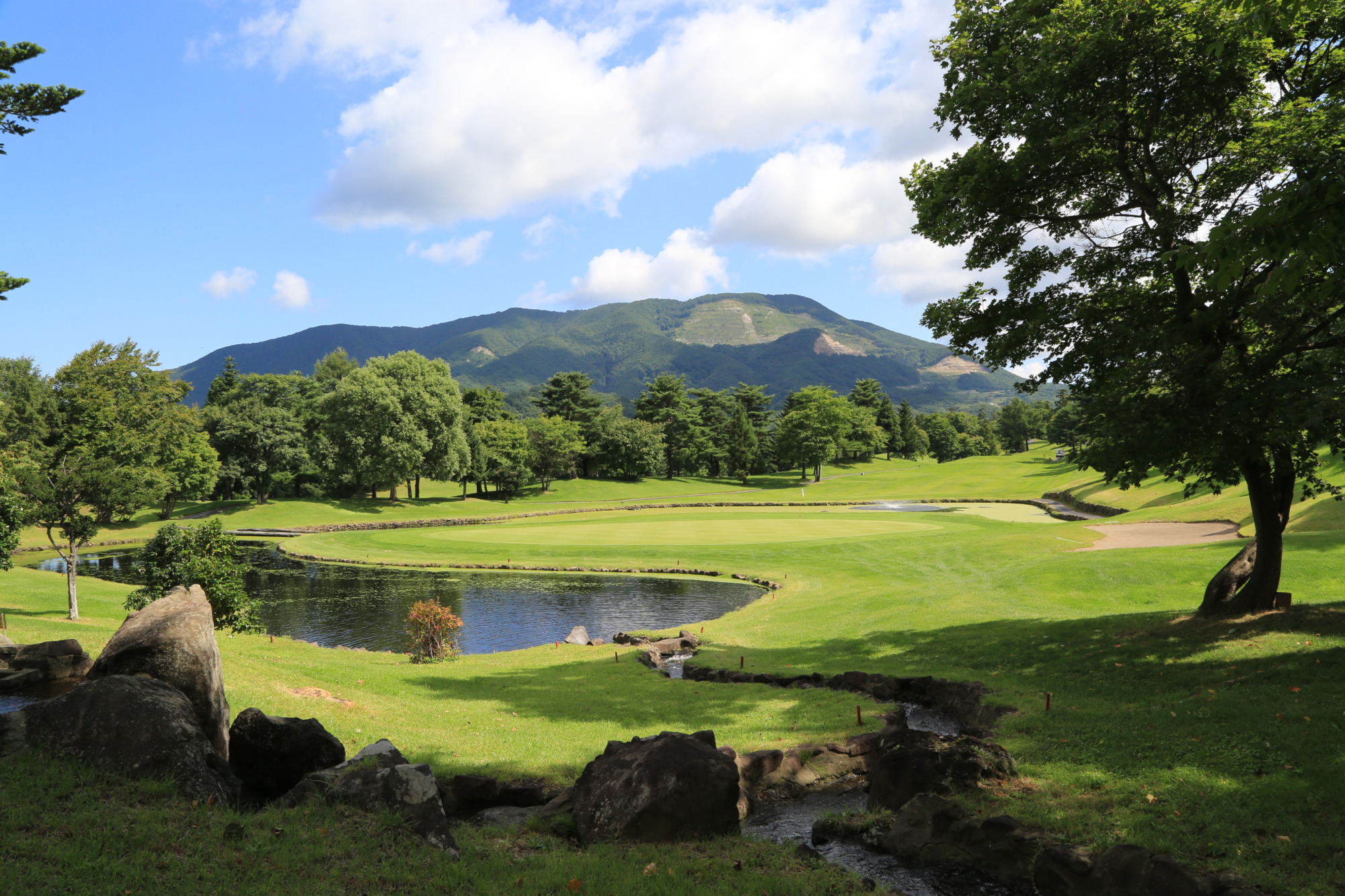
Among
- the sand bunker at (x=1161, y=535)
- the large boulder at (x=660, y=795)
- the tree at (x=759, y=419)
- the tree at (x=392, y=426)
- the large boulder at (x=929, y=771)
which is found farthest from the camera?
the tree at (x=759, y=419)

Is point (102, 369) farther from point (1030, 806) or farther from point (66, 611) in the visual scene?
point (1030, 806)

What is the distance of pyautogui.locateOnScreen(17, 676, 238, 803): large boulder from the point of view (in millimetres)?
7406

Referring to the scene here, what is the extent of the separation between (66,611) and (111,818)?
25944mm

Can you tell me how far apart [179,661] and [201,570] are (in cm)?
1358

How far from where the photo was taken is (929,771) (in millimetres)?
9219

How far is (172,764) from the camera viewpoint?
24.5 feet

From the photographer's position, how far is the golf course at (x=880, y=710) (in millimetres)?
6816

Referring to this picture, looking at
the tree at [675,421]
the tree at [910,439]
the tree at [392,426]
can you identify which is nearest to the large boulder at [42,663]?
the tree at [392,426]

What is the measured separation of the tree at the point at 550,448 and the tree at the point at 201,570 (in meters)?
68.9

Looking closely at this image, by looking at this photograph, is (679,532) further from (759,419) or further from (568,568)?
(759,419)

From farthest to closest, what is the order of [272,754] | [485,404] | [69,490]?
1. [485,404]
2. [69,490]
3. [272,754]

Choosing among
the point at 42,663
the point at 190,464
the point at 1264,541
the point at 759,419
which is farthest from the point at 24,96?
the point at 759,419

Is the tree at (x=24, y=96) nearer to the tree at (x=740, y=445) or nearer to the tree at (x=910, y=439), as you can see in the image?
the tree at (x=740, y=445)

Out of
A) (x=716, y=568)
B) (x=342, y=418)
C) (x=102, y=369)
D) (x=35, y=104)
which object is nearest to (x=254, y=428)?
(x=342, y=418)
